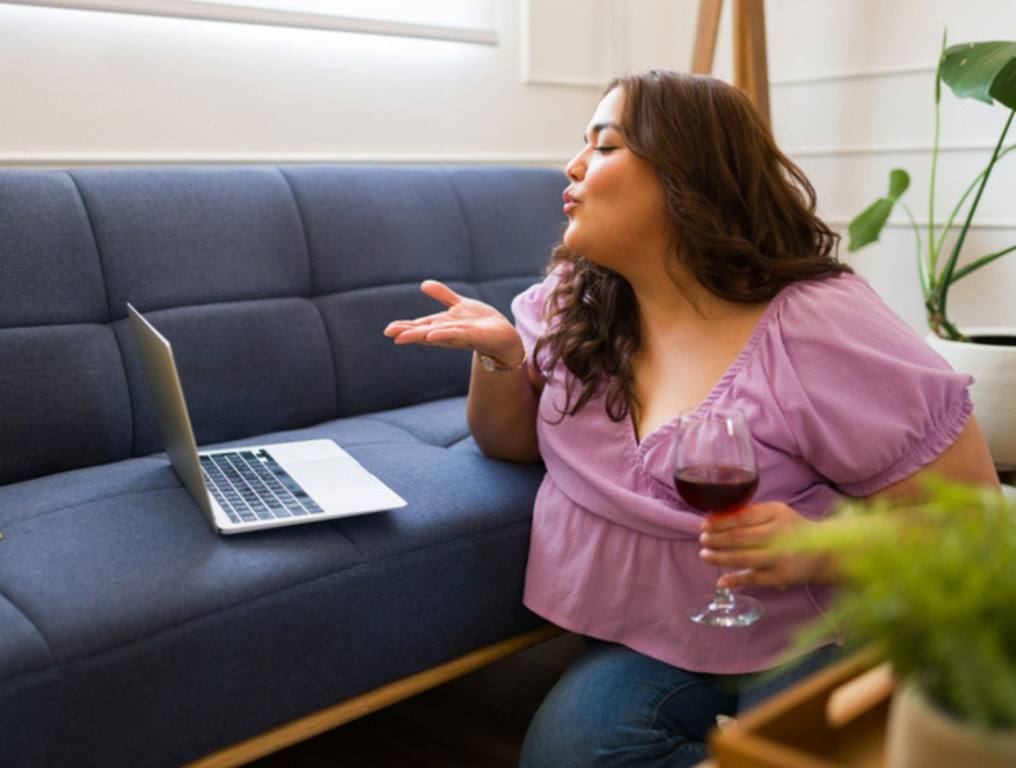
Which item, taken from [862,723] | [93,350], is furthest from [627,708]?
[93,350]

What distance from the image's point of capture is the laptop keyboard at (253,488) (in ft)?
5.31

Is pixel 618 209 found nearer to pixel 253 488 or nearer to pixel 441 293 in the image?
pixel 441 293

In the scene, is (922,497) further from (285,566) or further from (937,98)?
(937,98)

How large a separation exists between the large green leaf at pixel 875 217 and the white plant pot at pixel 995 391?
1.44 feet

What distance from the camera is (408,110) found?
2.89 m

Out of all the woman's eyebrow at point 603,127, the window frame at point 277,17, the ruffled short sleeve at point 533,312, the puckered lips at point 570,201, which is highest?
the window frame at point 277,17

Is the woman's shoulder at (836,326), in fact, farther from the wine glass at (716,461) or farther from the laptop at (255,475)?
the laptop at (255,475)

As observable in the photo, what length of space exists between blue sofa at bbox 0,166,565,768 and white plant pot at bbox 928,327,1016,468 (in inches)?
36.2

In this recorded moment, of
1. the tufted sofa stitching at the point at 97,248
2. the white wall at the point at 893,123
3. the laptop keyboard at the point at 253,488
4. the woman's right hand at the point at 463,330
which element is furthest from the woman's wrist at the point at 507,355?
the white wall at the point at 893,123

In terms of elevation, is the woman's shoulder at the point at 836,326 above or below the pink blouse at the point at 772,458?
above

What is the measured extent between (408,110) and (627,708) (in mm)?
1793

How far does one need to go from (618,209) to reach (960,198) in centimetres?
152

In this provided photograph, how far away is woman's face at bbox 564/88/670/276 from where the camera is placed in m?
1.67

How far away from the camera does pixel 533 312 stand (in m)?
1.92
